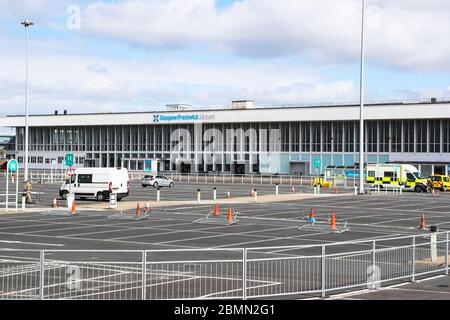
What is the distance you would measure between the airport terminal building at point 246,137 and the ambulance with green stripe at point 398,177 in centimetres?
1808

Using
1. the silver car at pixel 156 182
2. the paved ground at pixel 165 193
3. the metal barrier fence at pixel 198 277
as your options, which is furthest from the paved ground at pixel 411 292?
the silver car at pixel 156 182

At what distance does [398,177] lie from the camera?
223 feet

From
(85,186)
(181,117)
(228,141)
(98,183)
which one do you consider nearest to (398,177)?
(98,183)

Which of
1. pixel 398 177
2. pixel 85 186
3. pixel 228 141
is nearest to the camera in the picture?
pixel 85 186

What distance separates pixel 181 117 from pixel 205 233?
83.2 m

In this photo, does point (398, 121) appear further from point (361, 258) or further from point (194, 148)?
point (361, 258)

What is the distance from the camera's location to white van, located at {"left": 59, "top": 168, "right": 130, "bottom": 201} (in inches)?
1729

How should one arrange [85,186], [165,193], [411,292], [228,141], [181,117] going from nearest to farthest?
[411,292] → [85,186] → [165,193] → [228,141] → [181,117]

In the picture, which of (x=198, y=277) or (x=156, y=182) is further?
(x=156, y=182)

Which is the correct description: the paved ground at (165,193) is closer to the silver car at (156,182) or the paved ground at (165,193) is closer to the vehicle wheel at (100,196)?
the vehicle wheel at (100,196)

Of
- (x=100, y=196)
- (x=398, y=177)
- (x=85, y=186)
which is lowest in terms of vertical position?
(x=100, y=196)

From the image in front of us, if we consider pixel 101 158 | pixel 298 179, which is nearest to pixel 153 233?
pixel 298 179

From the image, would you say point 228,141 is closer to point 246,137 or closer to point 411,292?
point 246,137
